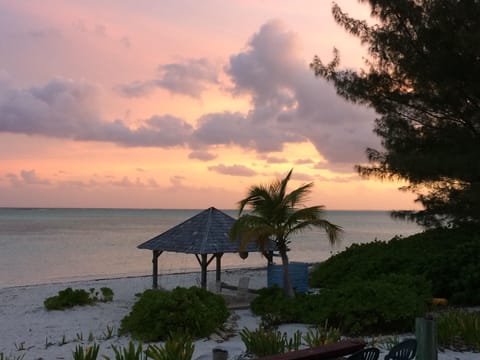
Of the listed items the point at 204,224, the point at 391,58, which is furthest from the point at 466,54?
the point at 204,224

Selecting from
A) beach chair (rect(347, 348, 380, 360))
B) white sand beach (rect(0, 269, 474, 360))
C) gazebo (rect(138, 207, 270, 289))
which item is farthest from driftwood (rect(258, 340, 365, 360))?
gazebo (rect(138, 207, 270, 289))

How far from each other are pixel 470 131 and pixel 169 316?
11.0m

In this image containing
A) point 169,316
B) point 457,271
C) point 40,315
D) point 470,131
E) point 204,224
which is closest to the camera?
point 169,316

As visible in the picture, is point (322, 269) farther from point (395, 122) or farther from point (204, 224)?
point (395, 122)

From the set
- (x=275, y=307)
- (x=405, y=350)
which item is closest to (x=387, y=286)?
(x=275, y=307)

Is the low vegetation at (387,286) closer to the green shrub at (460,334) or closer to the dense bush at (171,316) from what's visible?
the green shrub at (460,334)

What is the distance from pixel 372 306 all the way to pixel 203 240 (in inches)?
309

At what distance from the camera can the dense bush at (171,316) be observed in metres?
9.93

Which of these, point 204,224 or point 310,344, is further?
point 204,224

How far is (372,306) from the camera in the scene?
30.8ft

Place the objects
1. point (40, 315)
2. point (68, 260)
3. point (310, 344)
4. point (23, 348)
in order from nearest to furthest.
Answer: point (310, 344), point (23, 348), point (40, 315), point (68, 260)

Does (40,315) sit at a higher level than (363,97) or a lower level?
lower

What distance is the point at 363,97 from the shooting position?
17.4 meters

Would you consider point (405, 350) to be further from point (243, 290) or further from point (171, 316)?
point (243, 290)
